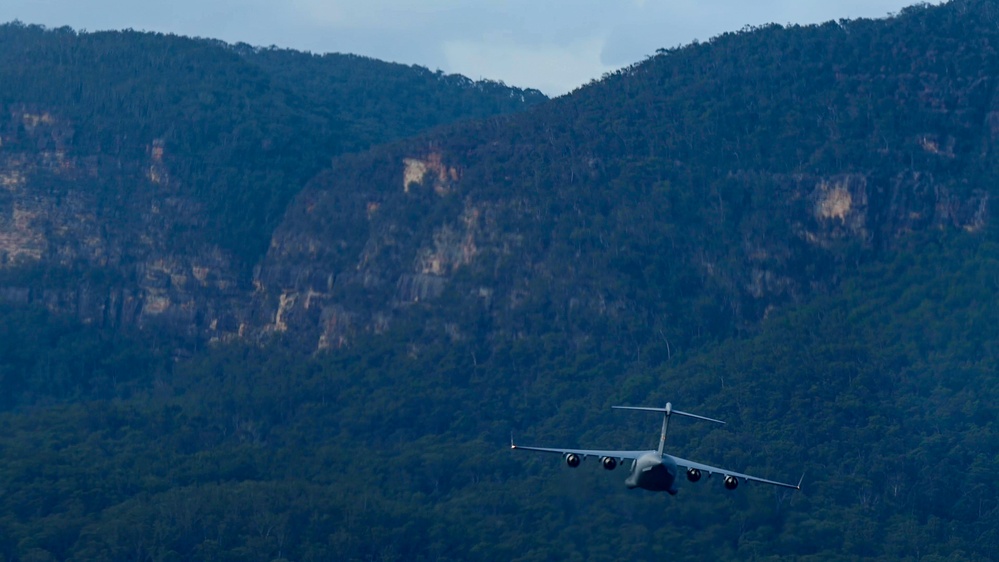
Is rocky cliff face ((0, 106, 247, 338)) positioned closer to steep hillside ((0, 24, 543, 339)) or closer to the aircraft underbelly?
steep hillside ((0, 24, 543, 339))

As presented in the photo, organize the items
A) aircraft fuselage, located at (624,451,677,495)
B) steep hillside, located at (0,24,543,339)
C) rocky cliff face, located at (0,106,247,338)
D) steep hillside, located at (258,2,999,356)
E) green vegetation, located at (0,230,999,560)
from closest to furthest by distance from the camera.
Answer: aircraft fuselage, located at (624,451,677,495)
green vegetation, located at (0,230,999,560)
steep hillside, located at (258,2,999,356)
rocky cliff face, located at (0,106,247,338)
steep hillside, located at (0,24,543,339)

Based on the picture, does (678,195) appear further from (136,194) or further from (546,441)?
(136,194)

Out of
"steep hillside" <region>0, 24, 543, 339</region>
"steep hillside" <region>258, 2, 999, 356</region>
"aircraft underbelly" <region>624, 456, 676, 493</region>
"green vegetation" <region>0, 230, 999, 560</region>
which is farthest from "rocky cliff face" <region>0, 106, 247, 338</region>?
"aircraft underbelly" <region>624, 456, 676, 493</region>

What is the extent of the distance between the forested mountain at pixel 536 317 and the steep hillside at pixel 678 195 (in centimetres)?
23

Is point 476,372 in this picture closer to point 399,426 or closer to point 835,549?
point 399,426

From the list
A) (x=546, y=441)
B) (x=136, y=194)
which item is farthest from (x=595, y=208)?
(x=136, y=194)

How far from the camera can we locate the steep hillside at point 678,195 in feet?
511

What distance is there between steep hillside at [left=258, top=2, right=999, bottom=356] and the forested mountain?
0.23m

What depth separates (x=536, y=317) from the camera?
160 m

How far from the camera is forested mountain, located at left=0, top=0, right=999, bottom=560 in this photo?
429ft

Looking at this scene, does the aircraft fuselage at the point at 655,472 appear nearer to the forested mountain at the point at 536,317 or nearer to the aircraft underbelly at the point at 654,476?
the aircraft underbelly at the point at 654,476

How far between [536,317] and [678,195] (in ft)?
47.5

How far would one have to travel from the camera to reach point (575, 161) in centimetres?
16775

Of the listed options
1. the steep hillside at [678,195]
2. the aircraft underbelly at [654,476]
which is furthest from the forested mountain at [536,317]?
the aircraft underbelly at [654,476]
